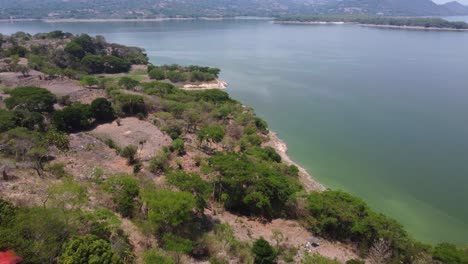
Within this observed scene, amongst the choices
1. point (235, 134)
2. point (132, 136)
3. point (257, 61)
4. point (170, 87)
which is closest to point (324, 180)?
point (235, 134)

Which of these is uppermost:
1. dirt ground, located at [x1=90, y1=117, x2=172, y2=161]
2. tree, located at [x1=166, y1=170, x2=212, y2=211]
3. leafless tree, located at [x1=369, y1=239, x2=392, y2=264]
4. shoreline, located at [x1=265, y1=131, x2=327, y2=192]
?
tree, located at [x1=166, y1=170, x2=212, y2=211]

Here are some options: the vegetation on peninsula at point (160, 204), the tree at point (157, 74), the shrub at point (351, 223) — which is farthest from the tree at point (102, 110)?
the tree at point (157, 74)

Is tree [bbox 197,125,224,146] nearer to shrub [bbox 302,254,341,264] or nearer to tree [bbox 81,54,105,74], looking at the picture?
shrub [bbox 302,254,341,264]

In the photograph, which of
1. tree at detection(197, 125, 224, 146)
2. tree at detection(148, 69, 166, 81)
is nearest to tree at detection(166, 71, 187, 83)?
tree at detection(148, 69, 166, 81)

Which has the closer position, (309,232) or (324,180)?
(309,232)

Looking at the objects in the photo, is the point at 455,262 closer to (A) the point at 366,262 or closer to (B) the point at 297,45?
(A) the point at 366,262
